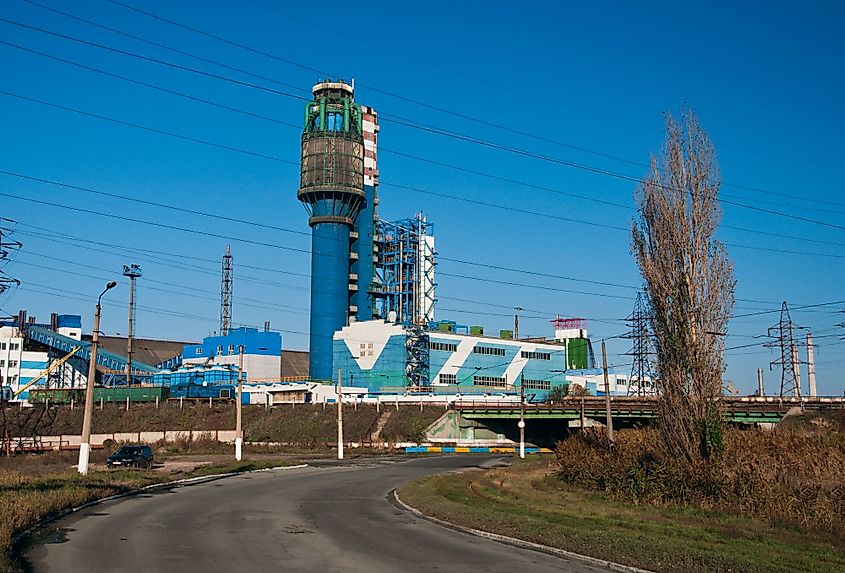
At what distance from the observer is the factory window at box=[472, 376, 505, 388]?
127 m

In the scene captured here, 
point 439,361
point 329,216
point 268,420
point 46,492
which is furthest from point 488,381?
point 46,492

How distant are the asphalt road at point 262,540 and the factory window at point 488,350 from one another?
97292 millimetres

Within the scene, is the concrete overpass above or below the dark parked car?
above

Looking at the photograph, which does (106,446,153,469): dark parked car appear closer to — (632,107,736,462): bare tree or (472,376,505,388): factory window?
(632,107,736,462): bare tree

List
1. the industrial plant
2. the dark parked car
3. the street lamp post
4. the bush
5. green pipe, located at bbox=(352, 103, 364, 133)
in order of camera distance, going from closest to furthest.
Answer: the bush → the street lamp post → the dark parked car → the industrial plant → green pipe, located at bbox=(352, 103, 364, 133)

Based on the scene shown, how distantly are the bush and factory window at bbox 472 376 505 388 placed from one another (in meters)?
88.2

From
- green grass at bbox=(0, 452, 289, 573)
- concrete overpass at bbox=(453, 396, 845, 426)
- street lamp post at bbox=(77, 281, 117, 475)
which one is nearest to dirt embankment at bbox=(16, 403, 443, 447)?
concrete overpass at bbox=(453, 396, 845, 426)

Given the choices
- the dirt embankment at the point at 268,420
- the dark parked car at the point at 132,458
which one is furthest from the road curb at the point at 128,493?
the dirt embankment at the point at 268,420

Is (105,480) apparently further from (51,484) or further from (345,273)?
(345,273)

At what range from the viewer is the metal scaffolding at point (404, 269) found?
14100 cm

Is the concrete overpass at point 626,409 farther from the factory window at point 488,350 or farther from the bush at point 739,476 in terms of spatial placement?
the factory window at point 488,350

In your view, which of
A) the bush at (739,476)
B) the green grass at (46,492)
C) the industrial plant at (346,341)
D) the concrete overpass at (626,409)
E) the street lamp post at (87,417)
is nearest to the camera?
the green grass at (46,492)

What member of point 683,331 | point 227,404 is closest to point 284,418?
point 227,404

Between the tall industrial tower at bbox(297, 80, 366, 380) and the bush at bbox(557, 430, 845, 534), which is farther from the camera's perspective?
the tall industrial tower at bbox(297, 80, 366, 380)
